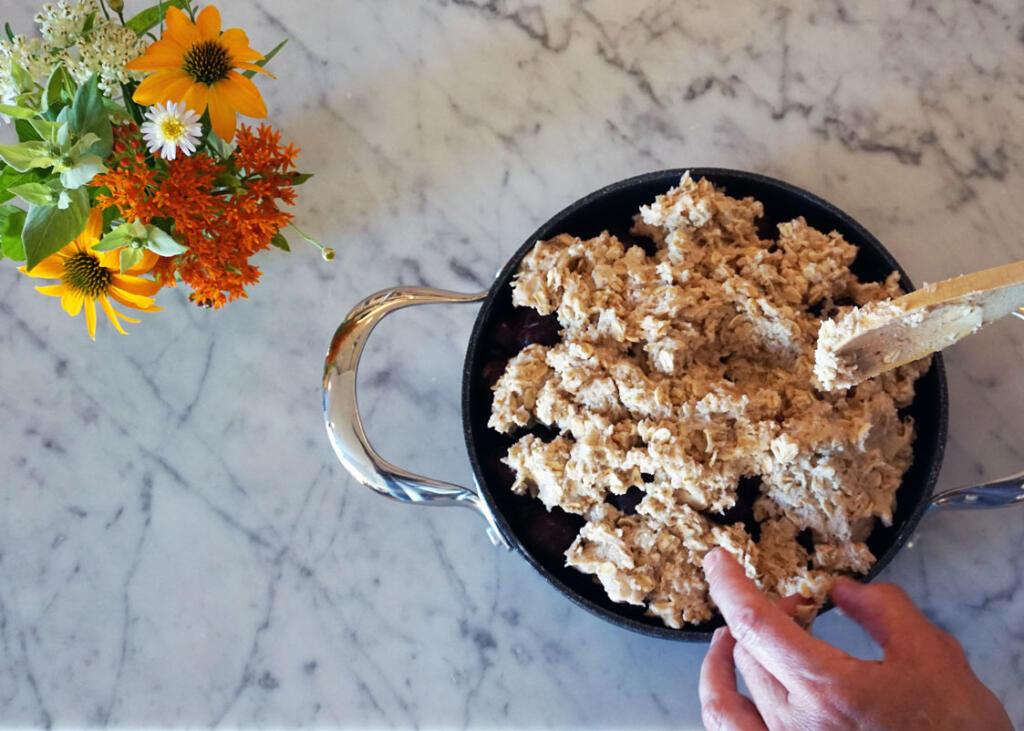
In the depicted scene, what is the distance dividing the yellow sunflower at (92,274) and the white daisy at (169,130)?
0.10m

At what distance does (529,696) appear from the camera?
1.06 m

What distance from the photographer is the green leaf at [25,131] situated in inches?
35.8

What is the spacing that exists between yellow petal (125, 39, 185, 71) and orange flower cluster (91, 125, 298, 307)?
74mm

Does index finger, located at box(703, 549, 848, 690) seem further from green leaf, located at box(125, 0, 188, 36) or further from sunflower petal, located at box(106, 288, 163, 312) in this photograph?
green leaf, located at box(125, 0, 188, 36)

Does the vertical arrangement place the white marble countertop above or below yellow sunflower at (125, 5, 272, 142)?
below

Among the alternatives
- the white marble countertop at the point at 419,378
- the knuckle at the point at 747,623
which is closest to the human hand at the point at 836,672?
the knuckle at the point at 747,623

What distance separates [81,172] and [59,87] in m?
0.11

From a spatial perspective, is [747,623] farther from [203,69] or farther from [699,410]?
[203,69]

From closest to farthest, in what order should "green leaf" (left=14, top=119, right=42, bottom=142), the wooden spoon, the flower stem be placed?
the wooden spoon → "green leaf" (left=14, top=119, right=42, bottom=142) → the flower stem

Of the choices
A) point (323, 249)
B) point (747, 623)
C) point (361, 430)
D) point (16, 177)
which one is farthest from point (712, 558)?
point (16, 177)

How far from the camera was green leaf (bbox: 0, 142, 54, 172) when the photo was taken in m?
0.85

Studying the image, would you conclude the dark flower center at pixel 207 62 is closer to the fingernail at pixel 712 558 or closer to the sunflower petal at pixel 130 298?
the sunflower petal at pixel 130 298

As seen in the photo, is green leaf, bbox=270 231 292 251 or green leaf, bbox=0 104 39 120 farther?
green leaf, bbox=270 231 292 251

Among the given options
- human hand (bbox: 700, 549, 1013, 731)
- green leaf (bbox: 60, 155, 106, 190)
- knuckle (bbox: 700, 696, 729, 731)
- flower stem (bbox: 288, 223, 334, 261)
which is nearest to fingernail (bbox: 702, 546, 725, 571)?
human hand (bbox: 700, 549, 1013, 731)
